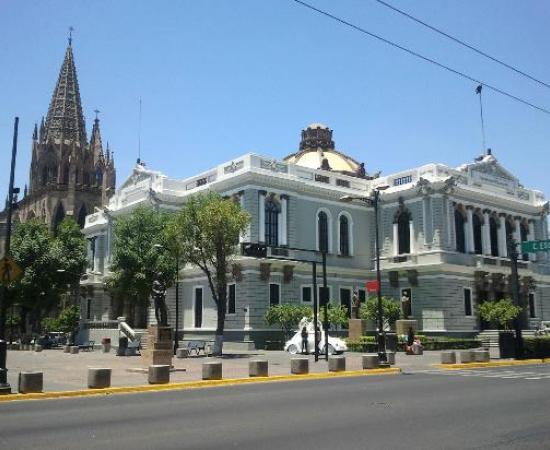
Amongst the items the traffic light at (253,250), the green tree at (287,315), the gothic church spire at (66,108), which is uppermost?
the gothic church spire at (66,108)

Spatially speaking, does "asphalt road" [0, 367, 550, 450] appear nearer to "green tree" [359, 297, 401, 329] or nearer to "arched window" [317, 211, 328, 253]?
"green tree" [359, 297, 401, 329]

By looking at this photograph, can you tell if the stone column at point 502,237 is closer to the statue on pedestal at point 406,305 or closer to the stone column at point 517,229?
the stone column at point 517,229

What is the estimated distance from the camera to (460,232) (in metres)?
51.1

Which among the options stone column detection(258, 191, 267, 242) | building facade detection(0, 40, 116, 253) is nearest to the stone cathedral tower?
building facade detection(0, 40, 116, 253)

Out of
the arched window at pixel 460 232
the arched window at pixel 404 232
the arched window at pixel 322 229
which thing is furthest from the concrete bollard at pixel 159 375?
the arched window at pixel 460 232

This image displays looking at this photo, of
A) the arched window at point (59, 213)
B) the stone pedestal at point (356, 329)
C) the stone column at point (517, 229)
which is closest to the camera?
the stone pedestal at point (356, 329)

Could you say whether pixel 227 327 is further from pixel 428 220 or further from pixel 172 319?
pixel 428 220

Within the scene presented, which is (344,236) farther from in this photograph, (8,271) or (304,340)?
(8,271)

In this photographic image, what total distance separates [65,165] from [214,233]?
7119cm

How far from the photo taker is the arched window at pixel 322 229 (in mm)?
49562

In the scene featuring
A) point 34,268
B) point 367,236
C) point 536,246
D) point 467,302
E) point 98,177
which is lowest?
point 467,302

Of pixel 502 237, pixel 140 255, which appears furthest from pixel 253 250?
pixel 502 237

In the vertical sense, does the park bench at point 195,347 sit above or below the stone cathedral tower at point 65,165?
below

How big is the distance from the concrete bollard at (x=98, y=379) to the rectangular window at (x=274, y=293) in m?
26.5
